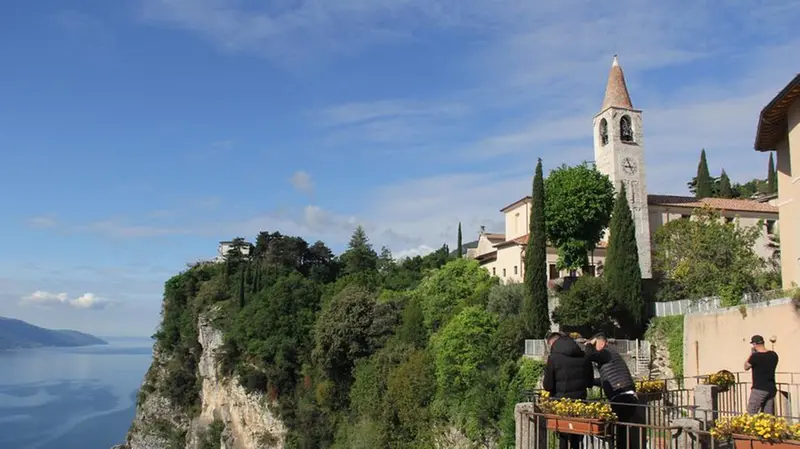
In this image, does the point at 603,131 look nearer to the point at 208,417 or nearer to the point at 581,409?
the point at 581,409

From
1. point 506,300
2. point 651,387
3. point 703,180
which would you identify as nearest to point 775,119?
point 651,387

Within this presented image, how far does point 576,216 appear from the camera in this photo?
3484 cm

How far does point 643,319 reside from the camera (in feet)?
93.6

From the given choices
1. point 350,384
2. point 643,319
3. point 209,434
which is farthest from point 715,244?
point 209,434

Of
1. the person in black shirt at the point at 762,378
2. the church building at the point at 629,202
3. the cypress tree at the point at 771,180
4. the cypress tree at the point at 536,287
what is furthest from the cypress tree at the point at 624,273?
the cypress tree at the point at 771,180

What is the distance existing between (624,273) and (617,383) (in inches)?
856

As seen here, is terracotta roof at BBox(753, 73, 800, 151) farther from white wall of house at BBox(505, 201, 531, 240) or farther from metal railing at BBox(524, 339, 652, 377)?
white wall of house at BBox(505, 201, 531, 240)

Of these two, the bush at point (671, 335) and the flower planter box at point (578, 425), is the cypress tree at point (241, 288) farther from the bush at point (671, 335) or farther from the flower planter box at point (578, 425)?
the flower planter box at point (578, 425)

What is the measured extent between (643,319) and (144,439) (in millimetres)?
51663

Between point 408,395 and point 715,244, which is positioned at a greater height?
point 715,244

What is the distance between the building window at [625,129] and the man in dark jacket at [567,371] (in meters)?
33.5

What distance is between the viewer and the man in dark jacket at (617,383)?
28.9ft

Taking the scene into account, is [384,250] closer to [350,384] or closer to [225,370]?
[225,370]

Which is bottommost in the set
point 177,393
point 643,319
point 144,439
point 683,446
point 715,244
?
point 144,439
